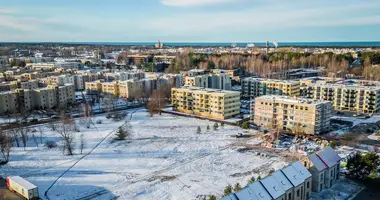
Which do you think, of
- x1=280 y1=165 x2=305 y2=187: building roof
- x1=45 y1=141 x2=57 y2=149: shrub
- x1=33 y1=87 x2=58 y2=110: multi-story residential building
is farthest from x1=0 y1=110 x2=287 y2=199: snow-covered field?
x1=33 y1=87 x2=58 y2=110: multi-story residential building

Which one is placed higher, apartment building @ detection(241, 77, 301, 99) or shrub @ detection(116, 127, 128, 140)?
apartment building @ detection(241, 77, 301, 99)

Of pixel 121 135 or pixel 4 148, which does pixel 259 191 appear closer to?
pixel 121 135

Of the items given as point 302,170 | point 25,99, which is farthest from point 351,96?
point 25,99

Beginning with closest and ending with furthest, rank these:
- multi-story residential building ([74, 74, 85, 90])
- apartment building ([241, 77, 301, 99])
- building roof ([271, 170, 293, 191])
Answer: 1. building roof ([271, 170, 293, 191])
2. apartment building ([241, 77, 301, 99])
3. multi-story residential building ([74, 74, 85, 90])

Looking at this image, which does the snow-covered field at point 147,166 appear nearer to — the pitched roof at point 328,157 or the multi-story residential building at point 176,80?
the pitched roof at point 328,157

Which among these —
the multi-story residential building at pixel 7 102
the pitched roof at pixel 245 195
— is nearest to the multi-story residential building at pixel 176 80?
the multi-story residential building at pixel 7 102

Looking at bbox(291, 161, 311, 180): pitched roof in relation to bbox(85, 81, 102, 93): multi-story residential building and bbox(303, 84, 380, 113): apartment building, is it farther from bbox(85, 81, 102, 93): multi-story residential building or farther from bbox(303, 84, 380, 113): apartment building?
bbox(85, 81, 102, 93): multi-story residential building
